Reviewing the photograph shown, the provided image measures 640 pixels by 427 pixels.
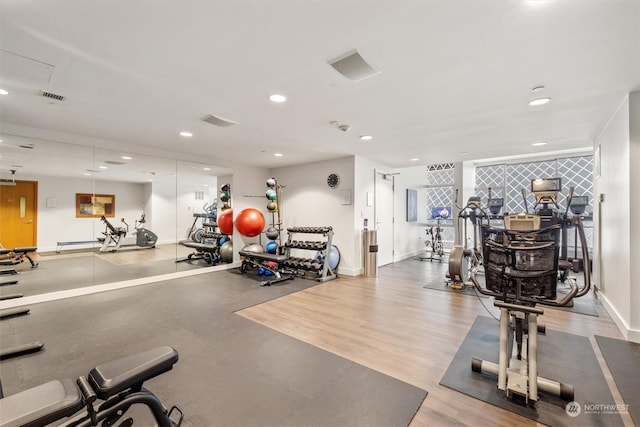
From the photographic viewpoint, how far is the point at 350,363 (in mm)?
2453

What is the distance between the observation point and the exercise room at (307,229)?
5.90ft

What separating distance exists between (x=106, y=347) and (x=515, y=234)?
155 inches

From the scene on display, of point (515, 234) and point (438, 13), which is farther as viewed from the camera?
point (515, 234)

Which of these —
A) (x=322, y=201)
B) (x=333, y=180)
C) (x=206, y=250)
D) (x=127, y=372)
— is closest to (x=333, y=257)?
(x=322, y=201)

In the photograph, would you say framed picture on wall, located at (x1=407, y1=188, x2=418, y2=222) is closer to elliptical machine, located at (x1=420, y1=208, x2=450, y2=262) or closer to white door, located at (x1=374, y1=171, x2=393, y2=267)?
elliptical machine, located at (x1=420, y1=208, x2=450, y2=262)

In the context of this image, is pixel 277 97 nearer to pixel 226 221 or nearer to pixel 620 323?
pixel 226 221

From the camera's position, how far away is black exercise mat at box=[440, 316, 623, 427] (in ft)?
6.01

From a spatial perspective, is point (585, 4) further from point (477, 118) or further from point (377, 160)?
point (377, 160)

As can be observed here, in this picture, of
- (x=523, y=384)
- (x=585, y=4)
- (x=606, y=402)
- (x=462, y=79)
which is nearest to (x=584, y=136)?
(x=462, y=79)

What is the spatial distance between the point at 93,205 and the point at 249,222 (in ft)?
9.19

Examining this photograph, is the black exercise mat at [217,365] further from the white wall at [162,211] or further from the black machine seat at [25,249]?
the white wall at [162,211]

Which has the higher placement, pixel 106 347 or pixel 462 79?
pixel 462 79

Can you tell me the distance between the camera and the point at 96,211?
4945mm

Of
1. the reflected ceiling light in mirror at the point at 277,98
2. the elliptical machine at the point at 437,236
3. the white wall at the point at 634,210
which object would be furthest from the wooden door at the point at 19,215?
the elliptical machine at the point at 437,236
